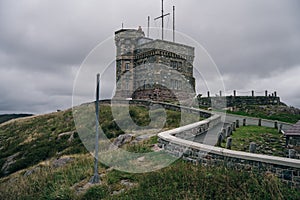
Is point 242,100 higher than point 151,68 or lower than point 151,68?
lower

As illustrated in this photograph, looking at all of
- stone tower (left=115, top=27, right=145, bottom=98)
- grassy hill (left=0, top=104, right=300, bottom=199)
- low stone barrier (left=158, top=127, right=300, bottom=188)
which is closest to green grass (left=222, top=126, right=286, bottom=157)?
low stone barrier (left=158, top=127, right=300, bottom=188)

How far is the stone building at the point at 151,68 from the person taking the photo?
3394cm

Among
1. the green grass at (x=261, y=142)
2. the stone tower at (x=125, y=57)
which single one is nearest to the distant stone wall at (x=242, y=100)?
the stone tower at (x=125, y=57)

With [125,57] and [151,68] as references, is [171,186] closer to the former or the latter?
[151,68]

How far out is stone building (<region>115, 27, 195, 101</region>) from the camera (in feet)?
111

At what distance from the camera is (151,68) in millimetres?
33969

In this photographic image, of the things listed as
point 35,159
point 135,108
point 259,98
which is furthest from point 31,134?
point 259,98

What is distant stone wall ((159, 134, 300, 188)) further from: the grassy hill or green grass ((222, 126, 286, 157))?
green grass ((222, 126, 286, 157))

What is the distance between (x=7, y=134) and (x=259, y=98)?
33.4m

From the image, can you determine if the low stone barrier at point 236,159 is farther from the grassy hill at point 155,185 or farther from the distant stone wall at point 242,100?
the distant stone wall at point 242,100

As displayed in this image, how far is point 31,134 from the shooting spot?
28.3 metres

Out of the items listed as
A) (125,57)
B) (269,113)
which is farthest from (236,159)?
(125,57)

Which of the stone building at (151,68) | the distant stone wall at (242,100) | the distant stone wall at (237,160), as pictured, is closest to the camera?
the distant stone wall at (237,160)

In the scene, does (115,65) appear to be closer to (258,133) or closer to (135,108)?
(135,108)
